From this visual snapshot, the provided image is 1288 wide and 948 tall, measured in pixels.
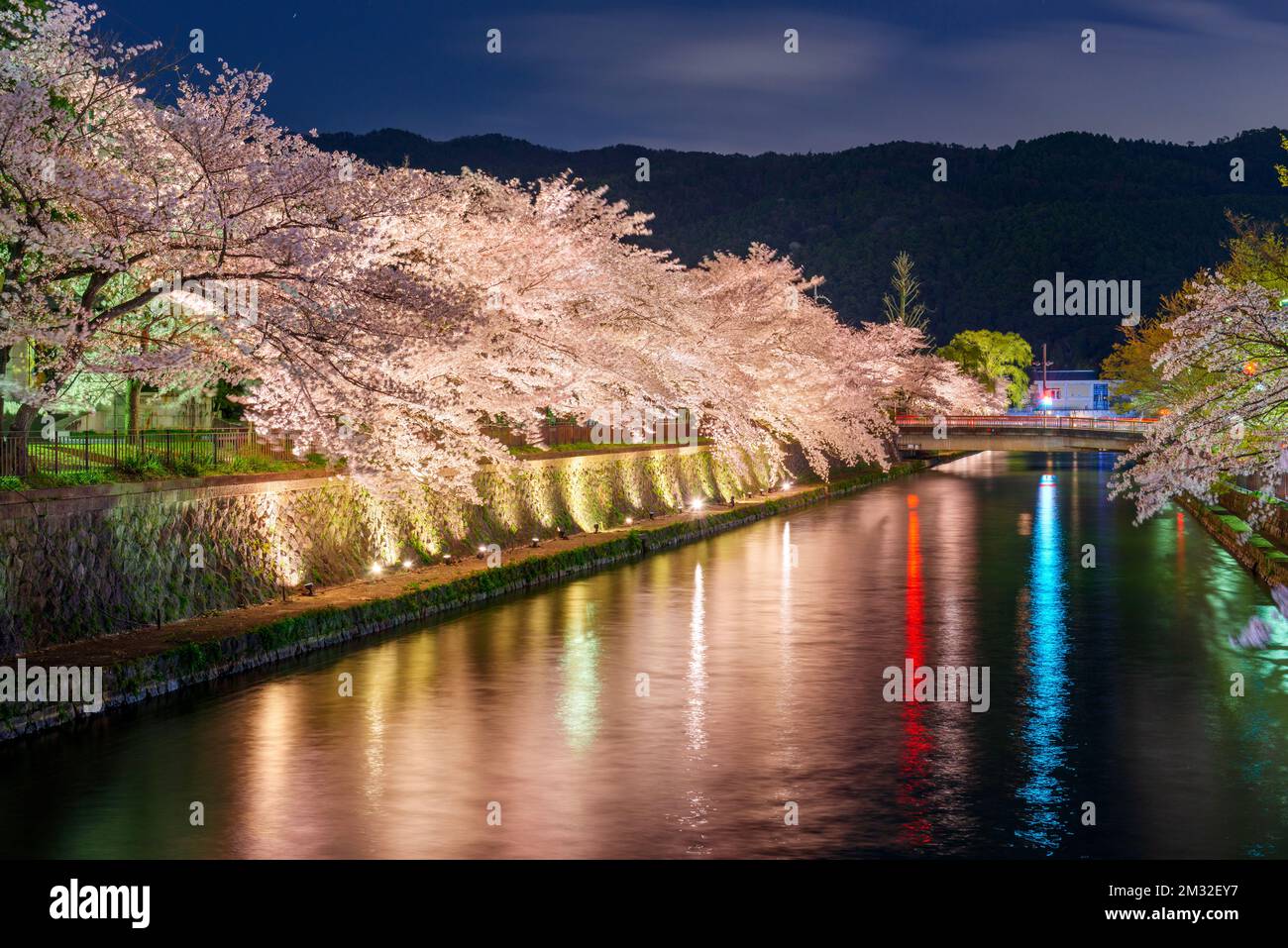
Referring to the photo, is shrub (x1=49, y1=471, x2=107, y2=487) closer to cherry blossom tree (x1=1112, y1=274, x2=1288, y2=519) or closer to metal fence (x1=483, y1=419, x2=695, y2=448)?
A: cherry blossom tree (x1=1112, y1=274, x2=1288, y2=519)

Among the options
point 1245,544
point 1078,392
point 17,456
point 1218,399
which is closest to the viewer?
point 17,456

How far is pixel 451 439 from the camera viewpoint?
29766mm

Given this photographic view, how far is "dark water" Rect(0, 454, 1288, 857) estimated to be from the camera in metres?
12.6

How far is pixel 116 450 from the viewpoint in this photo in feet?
70.0

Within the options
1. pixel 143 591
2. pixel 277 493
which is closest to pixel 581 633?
pixel 277 493

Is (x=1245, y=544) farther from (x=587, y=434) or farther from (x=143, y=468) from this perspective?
(x=143, y=468)

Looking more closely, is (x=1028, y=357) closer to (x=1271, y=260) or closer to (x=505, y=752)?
(x=1271, y=260)

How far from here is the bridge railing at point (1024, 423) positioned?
3853 inches

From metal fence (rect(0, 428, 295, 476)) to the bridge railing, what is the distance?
76.7 m

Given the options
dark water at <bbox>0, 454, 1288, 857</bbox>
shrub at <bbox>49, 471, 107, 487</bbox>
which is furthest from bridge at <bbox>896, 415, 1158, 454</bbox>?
shrub at <bbox>49, 471, 107, 487</bbox>

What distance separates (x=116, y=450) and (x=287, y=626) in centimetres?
360

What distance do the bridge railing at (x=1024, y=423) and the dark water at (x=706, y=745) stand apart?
7118cm

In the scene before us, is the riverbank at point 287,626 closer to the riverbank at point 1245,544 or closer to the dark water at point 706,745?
the dark water at point 706,745

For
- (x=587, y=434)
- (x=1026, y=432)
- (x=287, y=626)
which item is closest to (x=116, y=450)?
(x=287, y=626)
